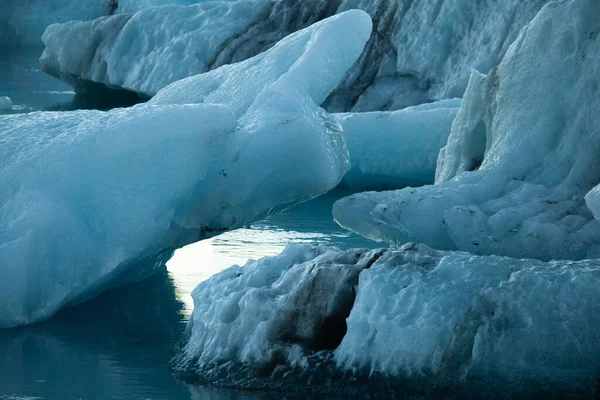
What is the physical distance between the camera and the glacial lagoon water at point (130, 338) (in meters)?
3.07

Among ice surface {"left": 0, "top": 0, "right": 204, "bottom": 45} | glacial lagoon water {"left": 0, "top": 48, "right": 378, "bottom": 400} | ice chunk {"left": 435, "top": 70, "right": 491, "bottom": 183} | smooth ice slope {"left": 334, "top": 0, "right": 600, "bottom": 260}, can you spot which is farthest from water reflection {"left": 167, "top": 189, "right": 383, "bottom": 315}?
ice surface {"left": 0, "top": 0, "right": 204, "bottom": 45}

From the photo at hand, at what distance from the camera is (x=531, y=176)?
3.83 m

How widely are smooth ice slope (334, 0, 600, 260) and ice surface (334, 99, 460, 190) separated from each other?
2.35 m

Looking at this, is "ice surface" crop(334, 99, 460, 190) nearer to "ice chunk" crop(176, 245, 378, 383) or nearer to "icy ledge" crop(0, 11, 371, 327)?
"icy ledge" crop(0, 11, 371, 327)

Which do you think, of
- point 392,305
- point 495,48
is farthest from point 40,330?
point 495,48

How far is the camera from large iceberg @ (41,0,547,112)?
8.28 metres

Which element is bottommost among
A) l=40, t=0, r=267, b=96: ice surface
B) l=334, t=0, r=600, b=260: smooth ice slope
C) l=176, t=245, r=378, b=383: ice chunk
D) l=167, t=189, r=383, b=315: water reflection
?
l=40, t=0, r=267, b=96: ice surface

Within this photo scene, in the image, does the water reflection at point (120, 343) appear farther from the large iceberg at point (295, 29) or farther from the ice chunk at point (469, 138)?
the large iceberg at point (295, 29)

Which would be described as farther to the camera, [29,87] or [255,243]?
[29,87]

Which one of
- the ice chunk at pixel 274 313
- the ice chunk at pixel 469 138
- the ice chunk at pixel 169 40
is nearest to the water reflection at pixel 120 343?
the ice chunk at pixel 274 313

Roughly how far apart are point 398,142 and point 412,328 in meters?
4.01

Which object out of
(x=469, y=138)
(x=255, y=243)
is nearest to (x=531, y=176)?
(x=469, y=138)

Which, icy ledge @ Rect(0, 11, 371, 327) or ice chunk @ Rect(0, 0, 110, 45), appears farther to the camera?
ice chunk @ Rect(0, 0, 110, 45)

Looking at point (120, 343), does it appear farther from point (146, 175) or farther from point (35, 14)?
point (35, 14)
